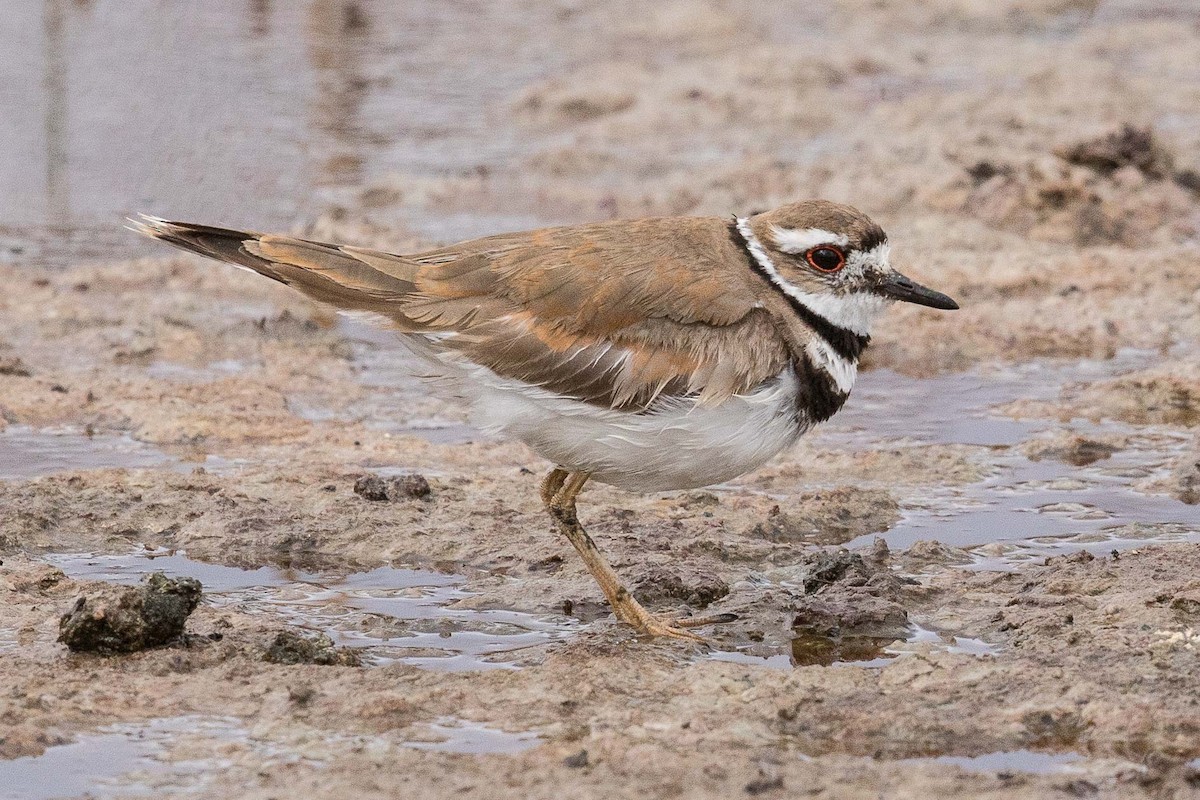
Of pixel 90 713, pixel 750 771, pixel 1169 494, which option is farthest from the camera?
pixel 1169 494

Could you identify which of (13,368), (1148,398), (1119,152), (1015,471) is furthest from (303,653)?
(1119,152)

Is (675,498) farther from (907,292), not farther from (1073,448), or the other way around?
(1073,448)

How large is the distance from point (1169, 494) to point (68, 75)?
1076cm

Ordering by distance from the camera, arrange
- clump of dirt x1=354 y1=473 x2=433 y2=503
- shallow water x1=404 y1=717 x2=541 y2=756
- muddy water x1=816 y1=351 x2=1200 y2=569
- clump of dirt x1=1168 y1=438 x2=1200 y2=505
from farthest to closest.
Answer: clump of dirt x1=1168 y1=438 x2=1200 y2=505, clump of dirt x1=354 y1=473 x2=433 y2=503, muddy water x1=816 y1=351 x2=1200 y2=569, shallow water x1=404 y1=717 x2=541 y2=756

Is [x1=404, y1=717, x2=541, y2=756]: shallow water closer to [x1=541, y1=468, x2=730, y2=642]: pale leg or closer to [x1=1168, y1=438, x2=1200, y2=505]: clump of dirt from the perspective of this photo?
[x1=541, y1=468, x2=730, y2=642]: pale leg

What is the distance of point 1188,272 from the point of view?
9.15 metres

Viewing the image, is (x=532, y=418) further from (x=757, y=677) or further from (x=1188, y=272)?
(x=1188, y=272)

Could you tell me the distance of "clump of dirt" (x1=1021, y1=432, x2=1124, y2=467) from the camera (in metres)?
7.14

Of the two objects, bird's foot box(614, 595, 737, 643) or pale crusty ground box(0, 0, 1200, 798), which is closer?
pale crusty ground box(0, 0, 1200, 798)

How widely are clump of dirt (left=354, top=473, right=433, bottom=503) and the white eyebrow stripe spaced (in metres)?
1.74

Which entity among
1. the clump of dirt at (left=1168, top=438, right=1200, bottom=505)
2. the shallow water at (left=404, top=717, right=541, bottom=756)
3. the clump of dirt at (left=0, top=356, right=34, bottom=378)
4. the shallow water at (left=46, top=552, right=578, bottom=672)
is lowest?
the shallow water at (left=404, top=717, right=541, bottom=756)

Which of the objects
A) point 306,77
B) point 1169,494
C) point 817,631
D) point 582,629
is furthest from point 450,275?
point 306,77

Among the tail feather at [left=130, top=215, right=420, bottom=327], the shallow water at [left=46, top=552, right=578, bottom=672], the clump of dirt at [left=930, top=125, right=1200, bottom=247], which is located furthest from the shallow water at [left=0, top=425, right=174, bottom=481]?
the clump of dirt at [left=930, top=125, right=1200, bottom=247]

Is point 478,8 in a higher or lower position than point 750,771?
higher
